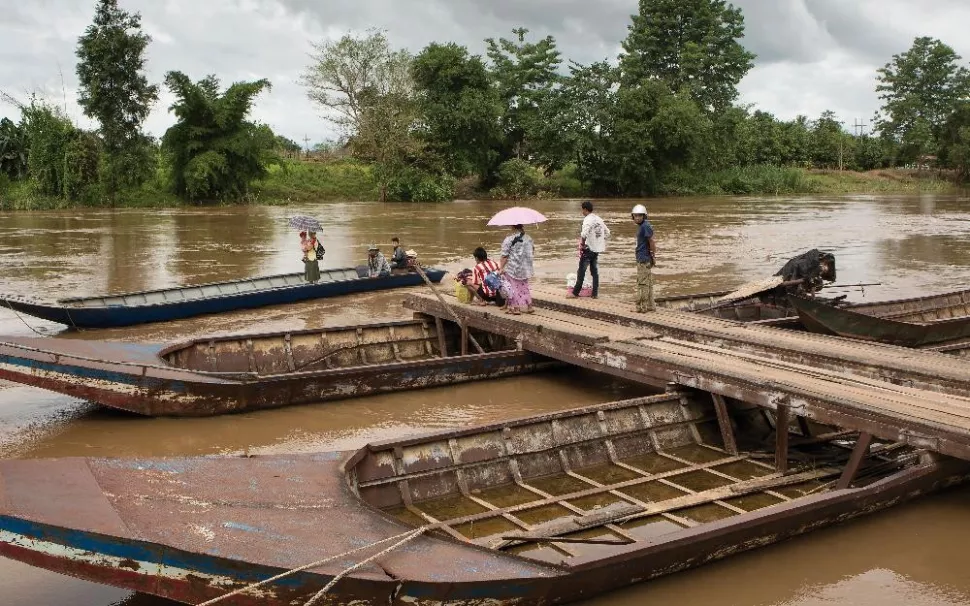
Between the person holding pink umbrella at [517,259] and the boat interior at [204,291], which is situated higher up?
the person holding pink umbrella at [517,259]

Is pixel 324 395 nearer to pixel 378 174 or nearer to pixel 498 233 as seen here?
pixel 498 233

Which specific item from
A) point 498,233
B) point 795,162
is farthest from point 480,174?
point 795,162

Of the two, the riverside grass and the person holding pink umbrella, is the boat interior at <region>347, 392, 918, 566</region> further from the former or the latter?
the riverside grass

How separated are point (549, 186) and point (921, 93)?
33.8 metres

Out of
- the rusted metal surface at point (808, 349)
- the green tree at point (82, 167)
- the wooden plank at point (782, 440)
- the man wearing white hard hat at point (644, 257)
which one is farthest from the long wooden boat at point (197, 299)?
the green tree at point (82, 167)

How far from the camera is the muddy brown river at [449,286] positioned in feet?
18.3

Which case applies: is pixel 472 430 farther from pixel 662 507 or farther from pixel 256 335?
pixel 256 335

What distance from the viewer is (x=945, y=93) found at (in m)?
63.7

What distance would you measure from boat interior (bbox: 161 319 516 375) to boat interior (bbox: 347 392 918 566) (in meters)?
4.12

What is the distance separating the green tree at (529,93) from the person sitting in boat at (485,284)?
38577mm

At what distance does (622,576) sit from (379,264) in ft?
39.5

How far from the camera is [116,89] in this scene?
137 ft

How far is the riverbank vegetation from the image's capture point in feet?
137

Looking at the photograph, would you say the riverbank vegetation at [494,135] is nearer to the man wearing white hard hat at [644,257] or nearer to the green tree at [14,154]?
the green tree at [14,154]
